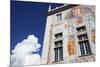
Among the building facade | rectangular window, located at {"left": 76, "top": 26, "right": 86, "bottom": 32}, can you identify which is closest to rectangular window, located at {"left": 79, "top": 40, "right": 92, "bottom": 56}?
the building facade

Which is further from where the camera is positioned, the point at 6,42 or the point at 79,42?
the point at 79,42

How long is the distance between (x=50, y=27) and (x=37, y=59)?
0.36 m

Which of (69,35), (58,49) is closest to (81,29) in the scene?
(69,35)

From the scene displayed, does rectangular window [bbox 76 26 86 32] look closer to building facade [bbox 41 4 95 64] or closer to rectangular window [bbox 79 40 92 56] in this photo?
building facade [bbox 41 4 95 64]

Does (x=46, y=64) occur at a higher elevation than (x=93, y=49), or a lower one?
lower

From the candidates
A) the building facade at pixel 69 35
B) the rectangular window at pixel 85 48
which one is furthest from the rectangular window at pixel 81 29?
the rectangular window at pixel 85 48

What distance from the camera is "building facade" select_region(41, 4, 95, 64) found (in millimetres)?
2424

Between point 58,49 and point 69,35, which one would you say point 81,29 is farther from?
point 58,49

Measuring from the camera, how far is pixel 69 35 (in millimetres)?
2496

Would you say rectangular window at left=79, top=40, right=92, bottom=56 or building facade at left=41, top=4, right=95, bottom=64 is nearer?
building facade at left=41, top=4, right=95, bottom=64

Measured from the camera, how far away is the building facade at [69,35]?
95.4 inches

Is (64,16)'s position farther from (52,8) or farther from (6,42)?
(6,42)
